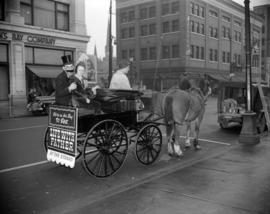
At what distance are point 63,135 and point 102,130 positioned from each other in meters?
0.70

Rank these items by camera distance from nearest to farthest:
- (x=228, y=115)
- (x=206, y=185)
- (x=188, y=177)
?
(x=206, y=185) → (x=188, y=177) → (x=228, y=115)

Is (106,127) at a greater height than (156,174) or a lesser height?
greater

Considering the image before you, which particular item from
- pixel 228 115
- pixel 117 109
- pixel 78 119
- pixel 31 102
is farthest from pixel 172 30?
pixel 31 102

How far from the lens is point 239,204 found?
3.61m

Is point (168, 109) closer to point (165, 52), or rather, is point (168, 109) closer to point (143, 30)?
point (165, 52)

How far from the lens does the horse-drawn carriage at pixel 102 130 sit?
173 inches

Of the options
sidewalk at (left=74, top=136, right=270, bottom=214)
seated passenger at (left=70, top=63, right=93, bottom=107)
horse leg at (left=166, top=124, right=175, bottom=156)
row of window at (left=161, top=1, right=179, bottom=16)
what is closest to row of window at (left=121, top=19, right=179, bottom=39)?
row of window at (left=161, top=1, right=179, bottom=16)

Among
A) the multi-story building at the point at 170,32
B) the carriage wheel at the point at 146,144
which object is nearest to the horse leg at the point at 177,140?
the carriage wheel at the point at 146,144

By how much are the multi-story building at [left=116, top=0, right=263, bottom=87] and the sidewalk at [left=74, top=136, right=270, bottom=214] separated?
165 centimetres

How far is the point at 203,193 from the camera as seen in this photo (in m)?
4.00

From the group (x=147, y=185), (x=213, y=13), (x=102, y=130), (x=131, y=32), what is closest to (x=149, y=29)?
(x=131, y=32)

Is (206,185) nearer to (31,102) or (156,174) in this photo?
(156,174)

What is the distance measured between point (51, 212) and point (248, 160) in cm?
382

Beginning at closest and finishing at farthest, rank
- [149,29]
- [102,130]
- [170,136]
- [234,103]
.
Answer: [149,29] < [102,130] < [170,136] < [234,103]
